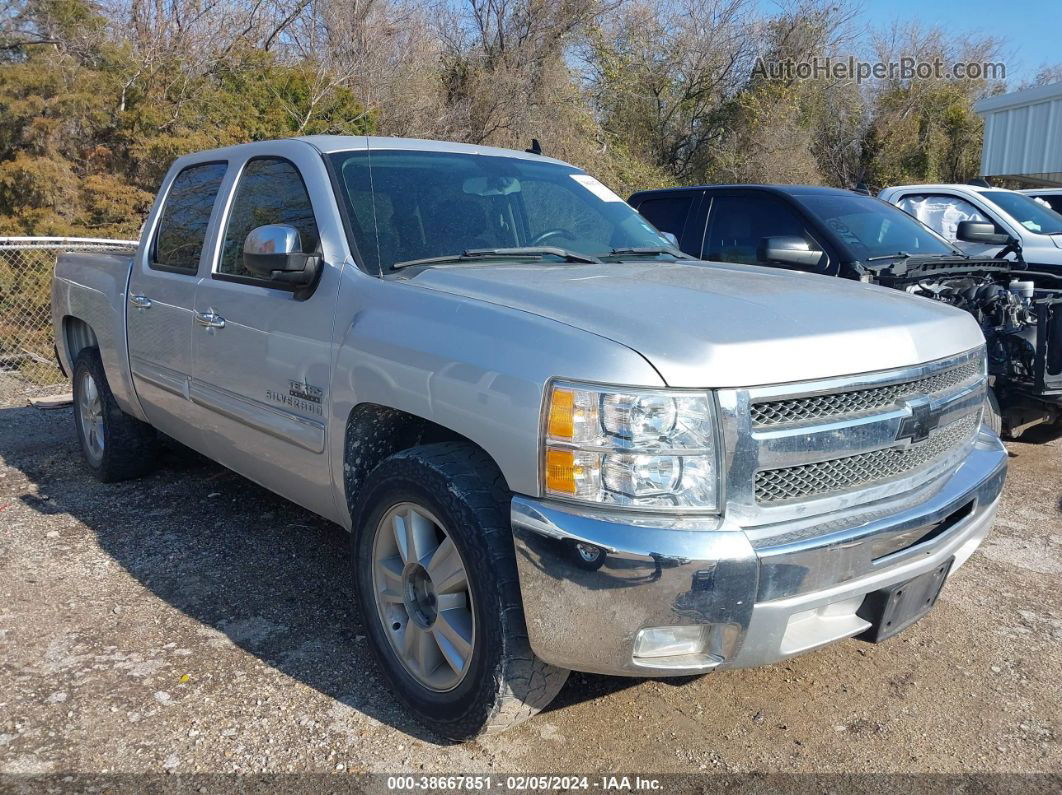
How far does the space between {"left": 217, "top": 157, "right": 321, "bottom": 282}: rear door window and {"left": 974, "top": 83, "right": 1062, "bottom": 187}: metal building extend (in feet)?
70.9

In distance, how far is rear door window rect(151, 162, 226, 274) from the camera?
14.3 ft

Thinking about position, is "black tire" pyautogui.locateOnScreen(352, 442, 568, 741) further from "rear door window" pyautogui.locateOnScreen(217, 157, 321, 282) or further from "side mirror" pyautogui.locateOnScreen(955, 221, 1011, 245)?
"side mirror" pyautogui.locateOnScreen(955, 221, 1011, 245)

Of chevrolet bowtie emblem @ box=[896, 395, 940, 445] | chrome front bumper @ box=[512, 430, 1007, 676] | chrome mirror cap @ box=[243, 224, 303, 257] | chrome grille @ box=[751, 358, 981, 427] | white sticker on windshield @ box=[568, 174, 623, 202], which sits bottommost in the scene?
chrome front bumper @ box=[512, 430, 1007, 676]

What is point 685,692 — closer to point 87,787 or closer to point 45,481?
point 87,787

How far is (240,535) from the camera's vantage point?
15.3ft

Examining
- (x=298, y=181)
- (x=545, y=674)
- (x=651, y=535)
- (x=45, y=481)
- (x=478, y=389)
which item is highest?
(x=298, y=181)

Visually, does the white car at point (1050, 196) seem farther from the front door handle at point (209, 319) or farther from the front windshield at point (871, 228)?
the front door handle at point (209, 319)

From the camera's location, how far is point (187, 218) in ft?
15.0

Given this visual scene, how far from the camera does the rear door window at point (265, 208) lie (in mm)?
3613

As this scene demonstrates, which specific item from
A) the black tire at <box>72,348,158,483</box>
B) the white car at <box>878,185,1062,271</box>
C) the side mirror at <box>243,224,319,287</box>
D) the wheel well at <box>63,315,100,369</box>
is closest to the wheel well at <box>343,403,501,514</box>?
the side mirror at <box>243,224,319,287</box>

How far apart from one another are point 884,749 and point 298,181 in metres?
2.99

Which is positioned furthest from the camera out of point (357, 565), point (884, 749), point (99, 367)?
point (99, 367)

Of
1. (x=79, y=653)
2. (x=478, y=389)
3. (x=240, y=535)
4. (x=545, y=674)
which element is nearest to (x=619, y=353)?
(x=478, y=389)

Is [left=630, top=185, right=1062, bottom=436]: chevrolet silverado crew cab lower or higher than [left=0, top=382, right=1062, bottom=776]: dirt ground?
higher
